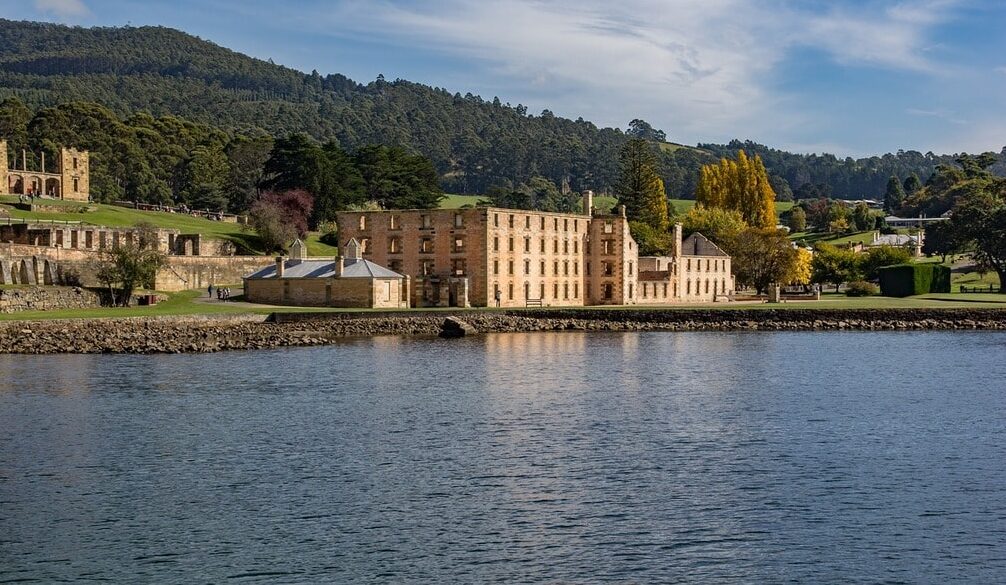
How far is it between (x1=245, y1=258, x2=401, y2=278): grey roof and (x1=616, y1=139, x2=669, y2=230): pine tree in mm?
49357

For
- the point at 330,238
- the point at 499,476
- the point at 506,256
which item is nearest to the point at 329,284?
the point at 506,256

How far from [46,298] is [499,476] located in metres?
51.7

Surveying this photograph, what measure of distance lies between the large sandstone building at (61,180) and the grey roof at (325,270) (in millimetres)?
47471

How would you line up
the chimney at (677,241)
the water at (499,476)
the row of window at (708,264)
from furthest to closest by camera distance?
the row of window at (708,264) < the chimney at (677,241) < the water at (499,476)

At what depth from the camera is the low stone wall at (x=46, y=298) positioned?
7075 cm

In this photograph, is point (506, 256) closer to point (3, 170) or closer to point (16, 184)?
point (3, 170)

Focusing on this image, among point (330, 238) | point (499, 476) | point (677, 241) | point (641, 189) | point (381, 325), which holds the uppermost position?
point (641, 189)

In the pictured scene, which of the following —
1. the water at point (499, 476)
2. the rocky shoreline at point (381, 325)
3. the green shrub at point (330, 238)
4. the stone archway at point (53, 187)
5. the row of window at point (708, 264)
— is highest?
the stone archway at point (53, 187)

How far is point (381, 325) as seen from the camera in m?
76.5

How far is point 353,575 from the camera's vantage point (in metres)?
21.9

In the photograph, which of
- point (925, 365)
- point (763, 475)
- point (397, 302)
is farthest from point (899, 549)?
point (397, 302)

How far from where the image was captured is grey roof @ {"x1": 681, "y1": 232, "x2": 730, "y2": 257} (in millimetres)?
113000

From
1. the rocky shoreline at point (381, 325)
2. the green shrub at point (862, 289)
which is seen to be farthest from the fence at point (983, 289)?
the rocky shoreline at point (381, 325)

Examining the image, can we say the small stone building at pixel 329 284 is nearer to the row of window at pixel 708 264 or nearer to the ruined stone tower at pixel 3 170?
the row of window at pixel 708 264
